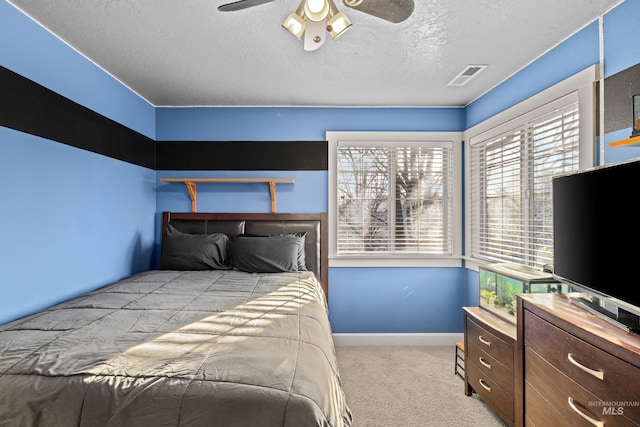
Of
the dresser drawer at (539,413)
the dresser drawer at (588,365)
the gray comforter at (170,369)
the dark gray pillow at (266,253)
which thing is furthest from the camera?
the dark gray pillow at (266,253)

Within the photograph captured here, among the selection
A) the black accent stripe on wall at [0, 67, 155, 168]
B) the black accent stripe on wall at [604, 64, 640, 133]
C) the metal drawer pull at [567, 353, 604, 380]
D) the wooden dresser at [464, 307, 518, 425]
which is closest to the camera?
the metal drawer pull at [567, 353, 604, 380]

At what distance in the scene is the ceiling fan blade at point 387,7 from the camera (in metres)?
1.33

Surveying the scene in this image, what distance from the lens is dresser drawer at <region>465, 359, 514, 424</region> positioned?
1.96m

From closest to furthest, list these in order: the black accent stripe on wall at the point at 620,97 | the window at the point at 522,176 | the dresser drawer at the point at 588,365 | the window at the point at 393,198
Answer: the dresser drawer at the point at 588,365 < the black accent stripe on wall at the point at 620,97 < the window at the point at 522,176 < the window at the point at 393,198

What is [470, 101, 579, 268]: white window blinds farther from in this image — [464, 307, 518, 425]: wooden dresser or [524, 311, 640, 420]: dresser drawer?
[524, 311, 640, 420]: dresser drawer

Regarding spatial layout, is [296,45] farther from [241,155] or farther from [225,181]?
[225,181]

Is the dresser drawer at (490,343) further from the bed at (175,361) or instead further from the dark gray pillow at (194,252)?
the dark gray pillow at (194,252)

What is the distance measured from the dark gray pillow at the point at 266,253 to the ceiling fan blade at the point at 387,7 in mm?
2087

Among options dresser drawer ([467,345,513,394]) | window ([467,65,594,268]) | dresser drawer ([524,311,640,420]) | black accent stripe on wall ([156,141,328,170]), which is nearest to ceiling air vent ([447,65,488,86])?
window ([467,65,594,268])

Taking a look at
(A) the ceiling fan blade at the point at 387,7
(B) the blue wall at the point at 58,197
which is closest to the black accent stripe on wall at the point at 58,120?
(B) the blue wall at the point at 58,197

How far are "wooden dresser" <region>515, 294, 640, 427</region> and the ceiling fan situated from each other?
158 centimetres

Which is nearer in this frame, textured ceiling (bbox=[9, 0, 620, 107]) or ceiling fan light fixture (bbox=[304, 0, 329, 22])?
ceiling fan light fixture (bbox=[304, 0, 329, 22])

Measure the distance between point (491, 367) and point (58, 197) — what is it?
315 cm

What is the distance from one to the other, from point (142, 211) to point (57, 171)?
43.3 inches
